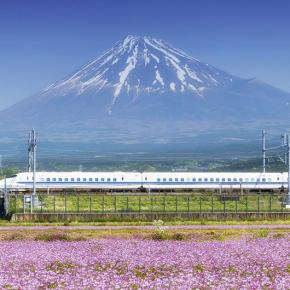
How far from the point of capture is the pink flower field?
1666cm

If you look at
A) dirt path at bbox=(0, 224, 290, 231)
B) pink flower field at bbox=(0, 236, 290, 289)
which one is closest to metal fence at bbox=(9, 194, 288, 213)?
dirt path at bbox=(0, 224, 290, 231)

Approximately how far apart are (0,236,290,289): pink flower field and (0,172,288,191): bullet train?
61.5 meters

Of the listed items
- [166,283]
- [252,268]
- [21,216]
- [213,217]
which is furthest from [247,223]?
[166,283]

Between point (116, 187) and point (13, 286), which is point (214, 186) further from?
point (13, 286)

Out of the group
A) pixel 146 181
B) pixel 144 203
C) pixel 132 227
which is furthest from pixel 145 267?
pixel 146 181

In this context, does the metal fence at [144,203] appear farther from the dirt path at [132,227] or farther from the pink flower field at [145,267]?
the pink flower field at [145,267]

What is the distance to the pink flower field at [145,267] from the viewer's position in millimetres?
16656

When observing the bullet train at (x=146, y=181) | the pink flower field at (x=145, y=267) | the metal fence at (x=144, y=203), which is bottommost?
the pink flower field at (x=145, y=267)

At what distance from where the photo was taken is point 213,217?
54.6m

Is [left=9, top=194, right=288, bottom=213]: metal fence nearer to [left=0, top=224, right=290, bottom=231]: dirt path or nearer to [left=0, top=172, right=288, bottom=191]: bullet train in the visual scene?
[left=0, top=224, right=290, bottom=231]: dirt path

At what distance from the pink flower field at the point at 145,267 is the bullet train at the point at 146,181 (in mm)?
61483

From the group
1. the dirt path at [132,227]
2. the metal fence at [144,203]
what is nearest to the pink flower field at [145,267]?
the dirt path at [132,227]

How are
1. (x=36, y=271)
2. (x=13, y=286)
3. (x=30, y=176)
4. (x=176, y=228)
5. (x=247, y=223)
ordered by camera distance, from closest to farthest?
(x=13, y=286), (x=36, y=271), (x=176, y=228), (x=247, y=223), (x=30, y=176)

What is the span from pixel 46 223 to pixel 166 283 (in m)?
36.7
